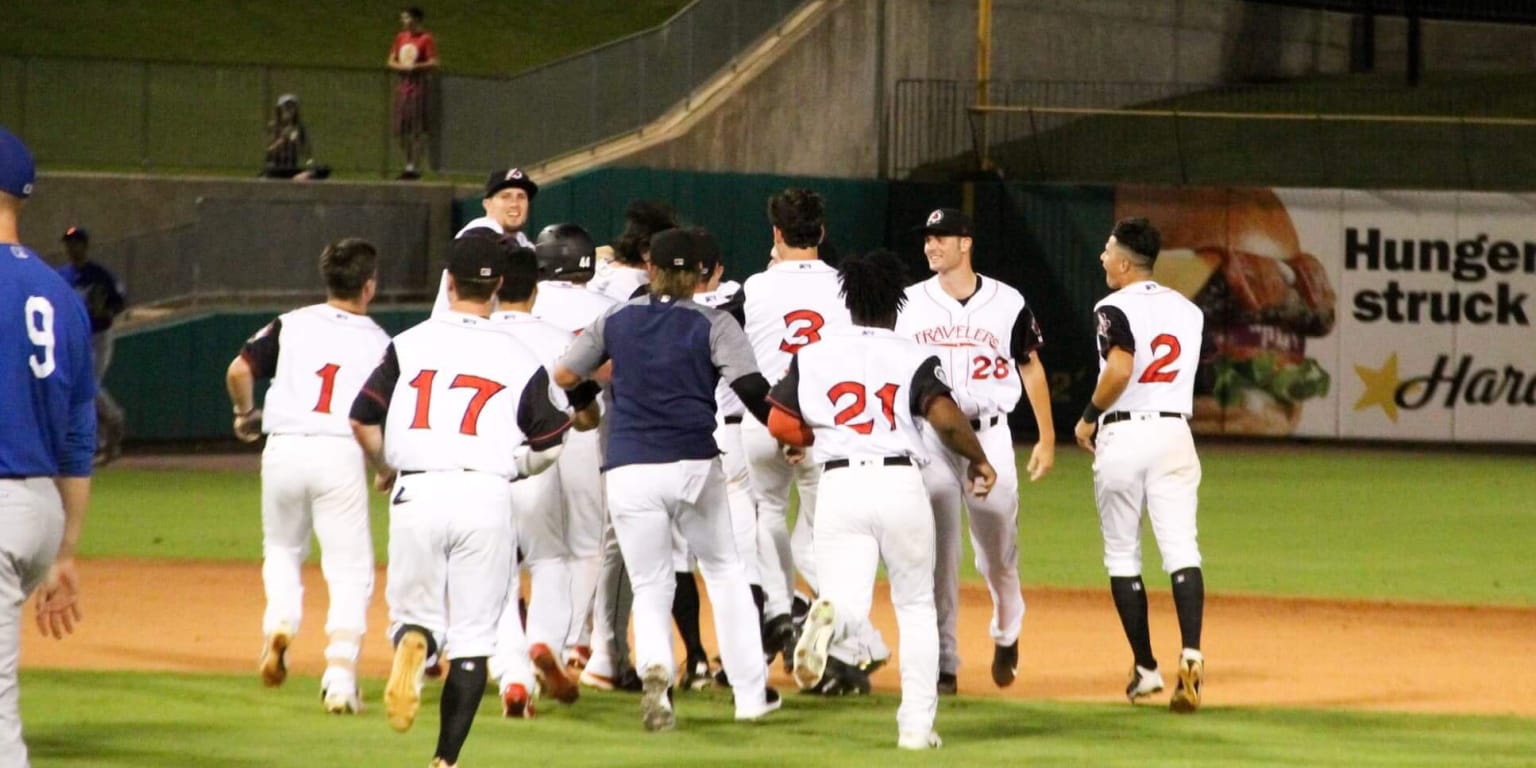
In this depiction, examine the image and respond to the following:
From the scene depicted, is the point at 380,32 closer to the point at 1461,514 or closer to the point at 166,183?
the point at 166,183

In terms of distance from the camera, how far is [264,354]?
29.0 feet

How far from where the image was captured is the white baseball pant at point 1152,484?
29.8 ft

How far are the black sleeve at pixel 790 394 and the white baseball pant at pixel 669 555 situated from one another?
17.9 inches

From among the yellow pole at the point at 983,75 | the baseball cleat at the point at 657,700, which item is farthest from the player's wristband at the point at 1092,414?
the yellow pole at the point at 983,75

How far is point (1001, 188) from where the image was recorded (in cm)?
2667

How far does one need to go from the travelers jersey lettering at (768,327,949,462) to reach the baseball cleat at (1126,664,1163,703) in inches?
72.8

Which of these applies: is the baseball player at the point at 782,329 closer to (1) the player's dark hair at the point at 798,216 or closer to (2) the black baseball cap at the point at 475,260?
(1) the player's dark hair at the point at 798,216

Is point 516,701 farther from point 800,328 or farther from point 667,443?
point 800,328

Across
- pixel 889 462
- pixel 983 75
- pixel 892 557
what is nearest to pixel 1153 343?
pixel 889 462

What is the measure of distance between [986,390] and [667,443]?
68.0 inches

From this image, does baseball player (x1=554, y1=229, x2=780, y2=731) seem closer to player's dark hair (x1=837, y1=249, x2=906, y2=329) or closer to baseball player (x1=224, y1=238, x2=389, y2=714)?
player's dark hair (x1=837, y1=249, x2=906, y2=329)

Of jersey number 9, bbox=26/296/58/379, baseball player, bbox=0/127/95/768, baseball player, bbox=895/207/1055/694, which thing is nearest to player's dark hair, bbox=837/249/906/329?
baseball player, bbox=895/207/1055/694

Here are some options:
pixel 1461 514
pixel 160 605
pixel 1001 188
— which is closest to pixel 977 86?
pixel 1001 188

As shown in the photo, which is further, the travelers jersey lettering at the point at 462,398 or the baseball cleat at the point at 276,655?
the baseball cleat at the point at 276,655
